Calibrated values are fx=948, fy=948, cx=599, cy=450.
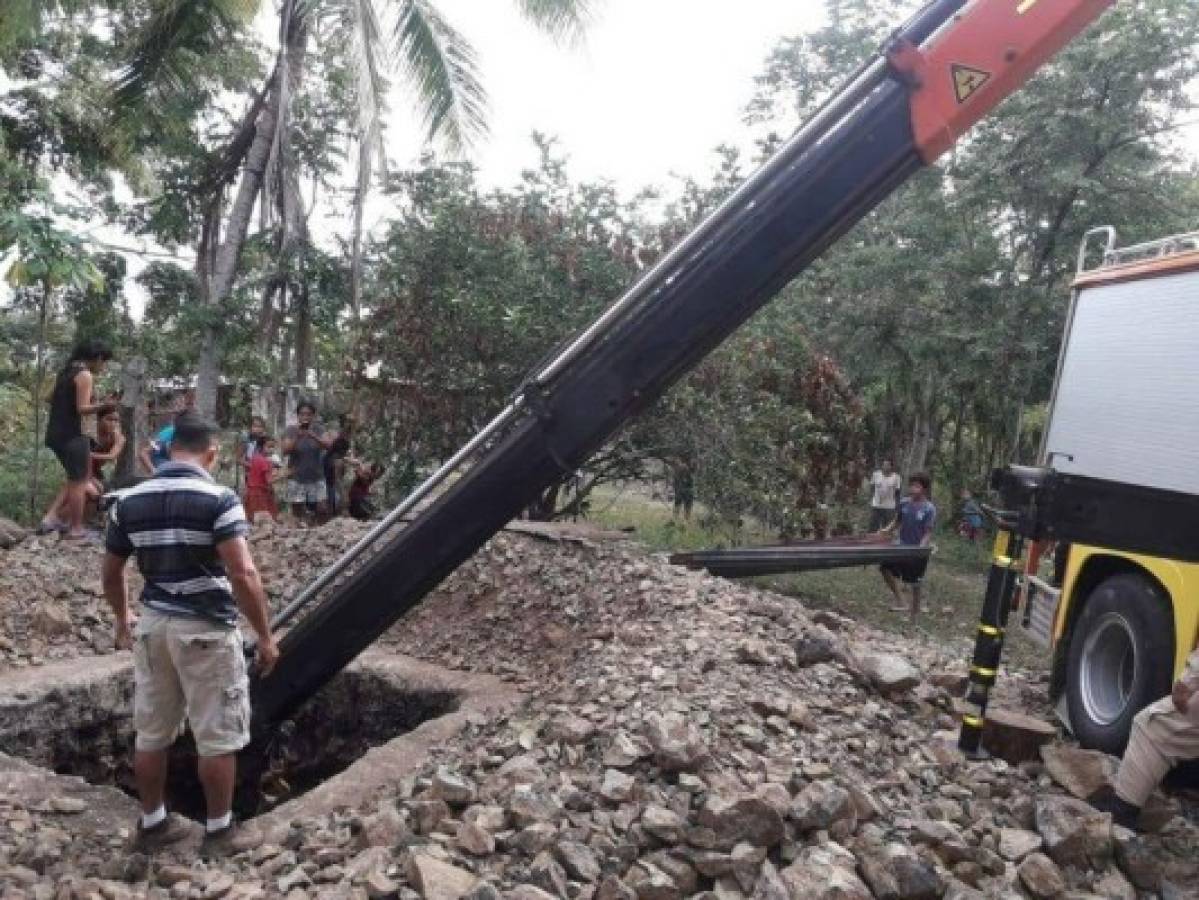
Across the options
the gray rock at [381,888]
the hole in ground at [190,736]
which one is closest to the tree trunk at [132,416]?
the hole in ground at [190,736]

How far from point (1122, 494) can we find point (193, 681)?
390 cm

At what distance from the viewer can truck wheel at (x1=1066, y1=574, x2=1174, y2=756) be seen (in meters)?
4.52

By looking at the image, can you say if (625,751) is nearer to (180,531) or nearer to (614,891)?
(614,891)

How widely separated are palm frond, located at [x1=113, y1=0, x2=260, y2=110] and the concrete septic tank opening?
6.70 m

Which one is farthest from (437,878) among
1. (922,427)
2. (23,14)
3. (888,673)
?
(922,427)

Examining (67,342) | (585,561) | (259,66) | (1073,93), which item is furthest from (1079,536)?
(67,342)

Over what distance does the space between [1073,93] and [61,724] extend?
38.2 ft

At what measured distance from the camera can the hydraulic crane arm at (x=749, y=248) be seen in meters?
3.33

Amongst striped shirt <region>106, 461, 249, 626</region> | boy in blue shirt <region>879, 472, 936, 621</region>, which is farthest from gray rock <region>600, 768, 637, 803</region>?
boy in blue shirt <region>879, 472, 936, 621</region>

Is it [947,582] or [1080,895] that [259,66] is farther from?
[1080,895]

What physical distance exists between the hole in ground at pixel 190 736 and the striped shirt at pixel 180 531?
205 cm

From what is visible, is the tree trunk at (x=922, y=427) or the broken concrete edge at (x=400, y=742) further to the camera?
the tree trunk at (x=922, y=427)

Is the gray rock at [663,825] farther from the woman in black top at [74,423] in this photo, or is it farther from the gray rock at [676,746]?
the woman in black top at [74,423]

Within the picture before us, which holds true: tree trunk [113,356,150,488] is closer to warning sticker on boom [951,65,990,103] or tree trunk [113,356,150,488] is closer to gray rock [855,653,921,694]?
gray rock [855,653,921,694]
